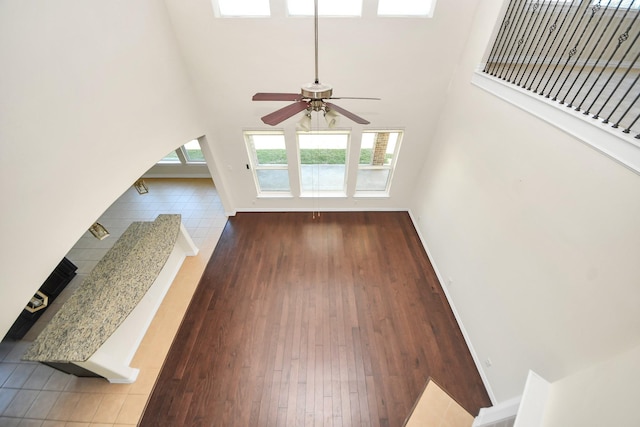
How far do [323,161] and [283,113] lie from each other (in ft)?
10.9

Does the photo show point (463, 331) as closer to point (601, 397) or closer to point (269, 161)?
point (601, 397)

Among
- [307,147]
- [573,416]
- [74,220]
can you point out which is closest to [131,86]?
[74,220]

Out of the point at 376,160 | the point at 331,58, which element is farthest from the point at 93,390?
the point at 376,160

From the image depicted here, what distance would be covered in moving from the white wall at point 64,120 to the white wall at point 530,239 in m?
4.21

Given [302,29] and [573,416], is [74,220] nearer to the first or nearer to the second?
[302,29]

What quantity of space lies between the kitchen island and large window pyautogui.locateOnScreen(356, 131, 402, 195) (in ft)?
12.3

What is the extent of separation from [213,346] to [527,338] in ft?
12.5

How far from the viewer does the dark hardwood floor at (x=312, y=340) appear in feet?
9.46

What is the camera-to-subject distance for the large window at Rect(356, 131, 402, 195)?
4.71m

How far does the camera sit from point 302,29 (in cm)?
333

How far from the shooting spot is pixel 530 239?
7.75 ft

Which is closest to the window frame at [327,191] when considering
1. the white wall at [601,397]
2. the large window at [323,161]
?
the large window at [323,161]

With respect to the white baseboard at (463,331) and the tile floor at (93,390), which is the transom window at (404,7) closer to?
the white baseboard at (463,331)

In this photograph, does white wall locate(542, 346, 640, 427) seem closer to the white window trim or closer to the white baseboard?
the white baseboard
